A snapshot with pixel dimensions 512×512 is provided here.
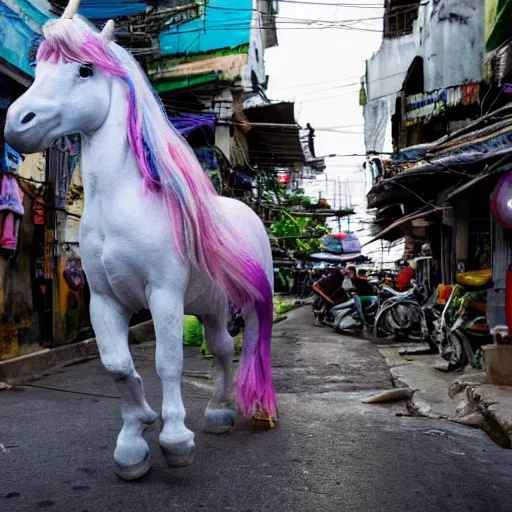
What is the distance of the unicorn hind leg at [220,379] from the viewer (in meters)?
3.81

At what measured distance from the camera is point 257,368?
4.02m

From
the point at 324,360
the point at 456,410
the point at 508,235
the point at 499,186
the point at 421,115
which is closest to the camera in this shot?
the point at 456,410

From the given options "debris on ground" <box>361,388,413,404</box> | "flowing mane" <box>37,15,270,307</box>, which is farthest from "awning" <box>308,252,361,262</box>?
"flowing mane" <box>37,15,270,307</box>

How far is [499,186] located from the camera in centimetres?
608

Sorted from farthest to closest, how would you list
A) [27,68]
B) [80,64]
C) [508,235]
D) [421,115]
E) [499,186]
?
[421,115] < [27,68] < [508,235] < [499,186] < [80,64]

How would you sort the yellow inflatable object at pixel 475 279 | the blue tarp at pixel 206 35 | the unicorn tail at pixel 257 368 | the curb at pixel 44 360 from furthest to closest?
the blue tarp at pixel 206 35 → the yellow inflatable object at pixel 475 279 → the curb at pixel 44 360 → the unicorn tail at pixel 257 368

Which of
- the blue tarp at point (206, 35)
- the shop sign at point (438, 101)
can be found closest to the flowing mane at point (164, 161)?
the shop sign at point (438, 101)

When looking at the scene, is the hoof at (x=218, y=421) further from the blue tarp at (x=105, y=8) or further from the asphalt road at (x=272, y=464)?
the blue tarp at (x=105, y=8)

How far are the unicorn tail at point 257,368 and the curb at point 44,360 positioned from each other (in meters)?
3.60

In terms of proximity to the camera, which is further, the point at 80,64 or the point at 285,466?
the point at 285,466

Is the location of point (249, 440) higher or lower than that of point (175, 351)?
lower

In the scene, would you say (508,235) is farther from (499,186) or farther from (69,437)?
(69,437)

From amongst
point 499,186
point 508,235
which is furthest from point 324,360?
point 499,186

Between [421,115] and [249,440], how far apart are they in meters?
10.2
